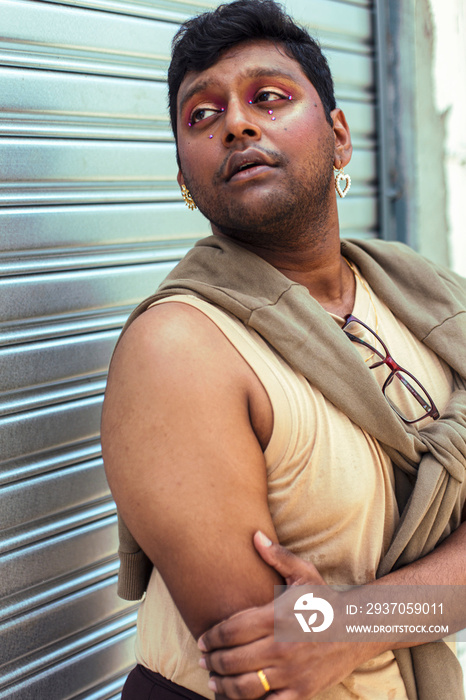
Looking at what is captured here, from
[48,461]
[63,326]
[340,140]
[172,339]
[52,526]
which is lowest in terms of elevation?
[52,526]

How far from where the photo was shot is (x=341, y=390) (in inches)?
57.9

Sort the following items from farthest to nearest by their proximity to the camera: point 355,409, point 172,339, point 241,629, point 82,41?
point 82,41
point 355,409
point 172,339
point 241,629

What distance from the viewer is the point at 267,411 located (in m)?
1.36

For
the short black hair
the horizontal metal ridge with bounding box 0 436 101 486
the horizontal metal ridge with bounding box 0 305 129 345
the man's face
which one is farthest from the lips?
the horizontal metal ridge with bounding box 0 436 101 486

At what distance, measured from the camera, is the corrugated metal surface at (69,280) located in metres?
1.89

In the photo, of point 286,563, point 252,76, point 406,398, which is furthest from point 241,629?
point 252,76

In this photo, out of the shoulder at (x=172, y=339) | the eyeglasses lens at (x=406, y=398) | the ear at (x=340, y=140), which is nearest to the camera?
the shoulder at (x=172, y=339)

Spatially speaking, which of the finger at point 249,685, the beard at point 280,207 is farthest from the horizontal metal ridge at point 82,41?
the finger at point 249,685

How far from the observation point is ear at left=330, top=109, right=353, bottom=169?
Answer: 199 cm

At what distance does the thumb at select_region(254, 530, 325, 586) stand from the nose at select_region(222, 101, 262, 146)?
3.31ft

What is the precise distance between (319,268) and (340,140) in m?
0.44

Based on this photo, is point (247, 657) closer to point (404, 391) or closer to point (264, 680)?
point (264, 680)

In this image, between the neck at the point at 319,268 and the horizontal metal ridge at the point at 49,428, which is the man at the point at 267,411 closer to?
the neck at the point at 319,268

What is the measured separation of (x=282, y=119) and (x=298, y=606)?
1.23 m
